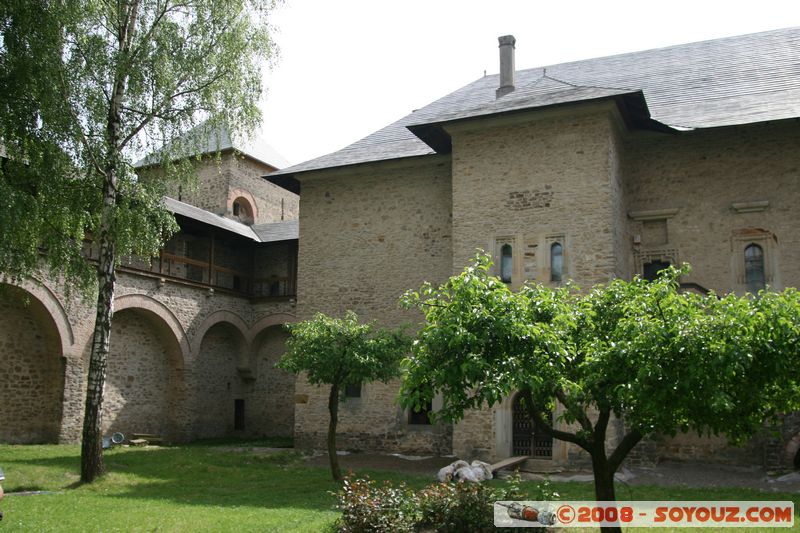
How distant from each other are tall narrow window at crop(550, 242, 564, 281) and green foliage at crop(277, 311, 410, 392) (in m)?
3.82

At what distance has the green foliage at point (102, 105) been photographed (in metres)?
10.7

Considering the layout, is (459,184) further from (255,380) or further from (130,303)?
(255,380)

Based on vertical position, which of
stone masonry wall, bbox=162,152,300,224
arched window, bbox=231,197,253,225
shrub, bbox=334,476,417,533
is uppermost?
stone masonry wall, bbox=162,152,300,224

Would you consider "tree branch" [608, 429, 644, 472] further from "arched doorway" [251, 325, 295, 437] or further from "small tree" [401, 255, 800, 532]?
"arched doorway" [251, 325, 295, 437]

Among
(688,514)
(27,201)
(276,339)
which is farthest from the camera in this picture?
(276,339)

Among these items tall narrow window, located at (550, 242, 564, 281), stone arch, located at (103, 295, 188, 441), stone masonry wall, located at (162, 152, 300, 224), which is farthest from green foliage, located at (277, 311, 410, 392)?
stone masonry wall, located at (162, 152, 300, 224)

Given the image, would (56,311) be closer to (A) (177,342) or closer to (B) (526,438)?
(A) (177,342)

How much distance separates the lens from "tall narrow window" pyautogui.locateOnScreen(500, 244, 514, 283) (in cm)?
1491

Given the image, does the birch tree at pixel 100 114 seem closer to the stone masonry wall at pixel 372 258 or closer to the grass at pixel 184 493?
the grass at pixel 184 493

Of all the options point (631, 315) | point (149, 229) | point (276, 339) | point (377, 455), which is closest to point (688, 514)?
point (631, 315)

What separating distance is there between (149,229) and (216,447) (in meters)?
7.98

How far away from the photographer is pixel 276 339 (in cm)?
2242

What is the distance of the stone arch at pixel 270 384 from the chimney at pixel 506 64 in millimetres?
9409

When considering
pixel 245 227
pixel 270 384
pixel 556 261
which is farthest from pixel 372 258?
pixel 245 227
